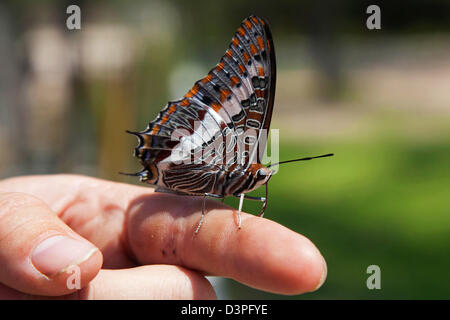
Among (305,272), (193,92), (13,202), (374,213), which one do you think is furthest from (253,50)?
(374,213)

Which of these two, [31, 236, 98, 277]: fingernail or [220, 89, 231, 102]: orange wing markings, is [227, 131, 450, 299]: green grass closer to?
[220, 89, 231, 102]: orange wing markings

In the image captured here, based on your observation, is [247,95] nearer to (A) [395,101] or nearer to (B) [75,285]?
(B) [75,285]

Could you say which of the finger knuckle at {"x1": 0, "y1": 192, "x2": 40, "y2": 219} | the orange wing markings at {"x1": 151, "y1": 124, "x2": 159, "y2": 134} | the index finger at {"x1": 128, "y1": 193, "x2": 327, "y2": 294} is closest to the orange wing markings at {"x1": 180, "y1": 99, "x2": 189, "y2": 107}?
the orange wing markings at {"x1": 151, "y1": 124, "x2": 159, "y2": 134}

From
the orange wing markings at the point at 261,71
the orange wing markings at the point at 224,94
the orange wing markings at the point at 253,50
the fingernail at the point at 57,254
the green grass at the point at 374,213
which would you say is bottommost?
the green grass at the point at 374,213

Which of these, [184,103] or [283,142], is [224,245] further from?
[283,142]

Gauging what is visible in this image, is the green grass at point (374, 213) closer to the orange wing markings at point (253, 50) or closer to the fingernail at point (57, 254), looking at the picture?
the orange wing markings at point (253, 50)

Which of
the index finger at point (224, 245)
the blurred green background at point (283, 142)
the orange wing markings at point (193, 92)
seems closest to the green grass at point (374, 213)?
the blurred green background at point (283, 142)
